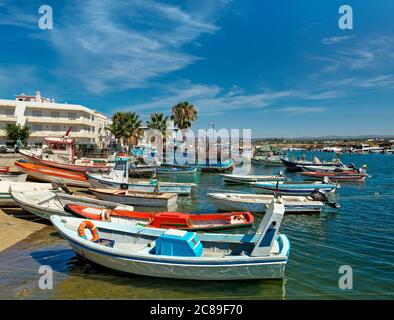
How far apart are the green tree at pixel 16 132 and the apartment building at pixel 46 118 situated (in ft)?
11.2

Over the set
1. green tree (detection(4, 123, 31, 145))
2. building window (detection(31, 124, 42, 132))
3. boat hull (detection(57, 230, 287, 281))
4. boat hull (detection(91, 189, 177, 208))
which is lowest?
boat hull (detection(57, 230, 287, 281))

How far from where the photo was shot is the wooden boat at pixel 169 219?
54.7 ft

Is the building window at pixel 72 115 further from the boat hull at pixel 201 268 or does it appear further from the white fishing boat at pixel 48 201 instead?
the boat hull at pixel 201 268

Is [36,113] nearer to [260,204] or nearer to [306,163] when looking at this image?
[260,204]

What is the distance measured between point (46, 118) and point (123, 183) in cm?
4017

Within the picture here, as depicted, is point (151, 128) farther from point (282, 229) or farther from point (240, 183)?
point (282, 229)

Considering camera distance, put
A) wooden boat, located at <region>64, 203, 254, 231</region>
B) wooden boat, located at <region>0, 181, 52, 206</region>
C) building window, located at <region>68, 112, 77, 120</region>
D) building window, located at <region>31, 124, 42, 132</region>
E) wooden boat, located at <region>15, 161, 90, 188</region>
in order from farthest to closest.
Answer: building window, located at <region>68, 112, 77, 120</region> → building window, located at <region>31, 124, 42, 132</region> → wooden boat, located at <region>15, 161, 90, 188</region> → wooden boat, located at <region>0, 181, 52, 206</region> → wooden boat, located at <region>64, 203, 254, 231</region>

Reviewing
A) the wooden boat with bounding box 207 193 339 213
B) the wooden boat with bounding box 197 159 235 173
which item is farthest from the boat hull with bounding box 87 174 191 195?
the wooden boat with bounding box 197 159 235 173

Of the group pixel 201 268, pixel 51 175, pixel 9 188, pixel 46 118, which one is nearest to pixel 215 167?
pixel 51 175

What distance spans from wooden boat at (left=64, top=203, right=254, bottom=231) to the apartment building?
48327 millimetres

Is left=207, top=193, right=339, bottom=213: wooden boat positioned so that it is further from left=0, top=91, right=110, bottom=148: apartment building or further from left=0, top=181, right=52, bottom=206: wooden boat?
left=0, top=91, right=110, bottom=148: apartment building

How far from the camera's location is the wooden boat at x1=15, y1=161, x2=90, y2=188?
3269 centimetres

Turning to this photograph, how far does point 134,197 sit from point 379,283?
18.0 meters

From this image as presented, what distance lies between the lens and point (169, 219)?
1692cm
